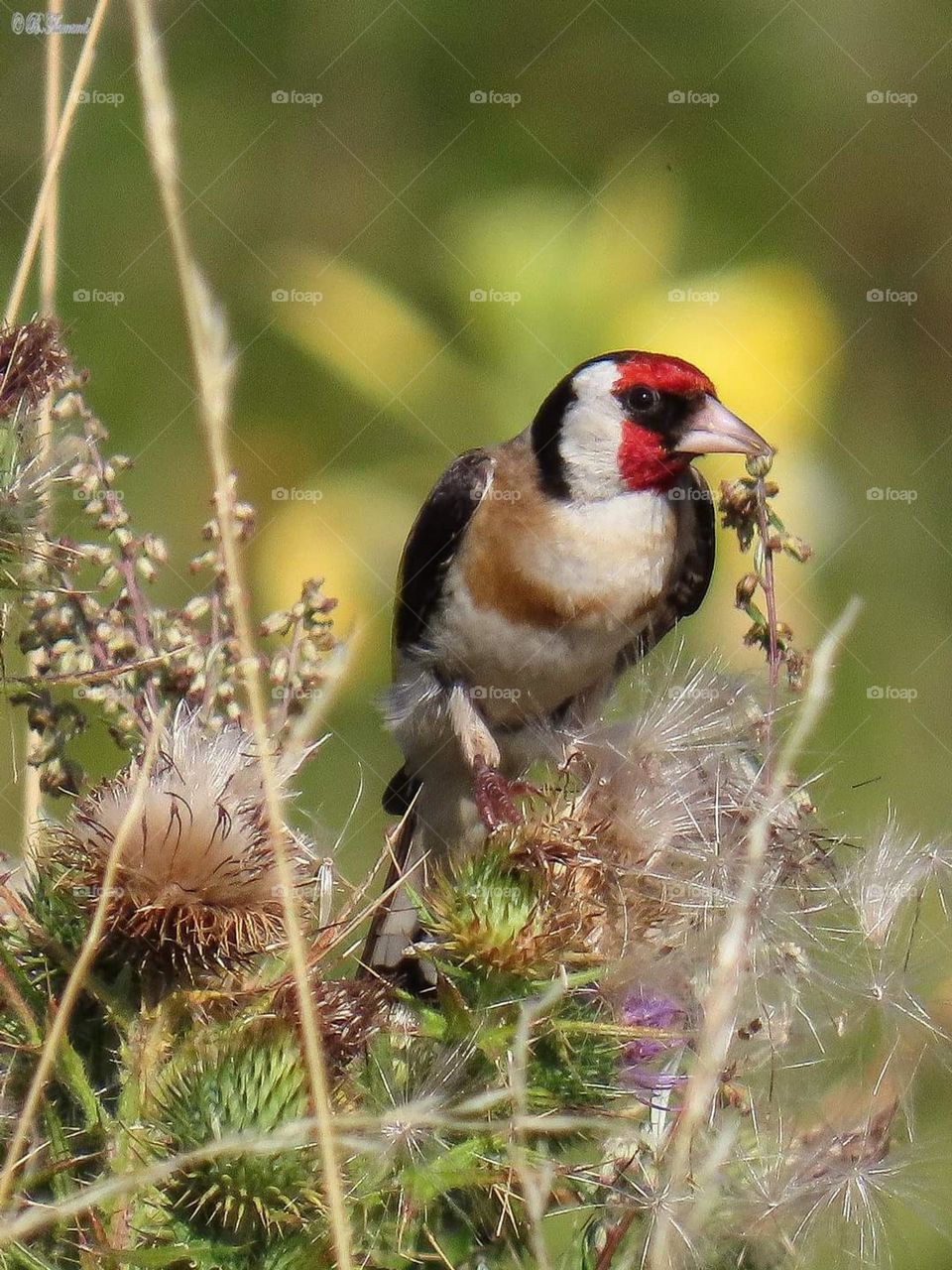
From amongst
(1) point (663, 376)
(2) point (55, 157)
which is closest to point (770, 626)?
(2) point (55, 157)

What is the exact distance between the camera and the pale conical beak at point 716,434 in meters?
2.82

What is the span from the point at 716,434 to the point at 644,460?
19 cm

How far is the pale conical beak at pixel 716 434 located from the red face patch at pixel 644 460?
0.17ft

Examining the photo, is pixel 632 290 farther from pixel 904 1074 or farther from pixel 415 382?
pixel 904 1074

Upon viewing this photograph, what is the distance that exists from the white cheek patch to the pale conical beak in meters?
0.14

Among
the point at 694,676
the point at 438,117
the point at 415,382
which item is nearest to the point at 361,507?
the point at 415,382

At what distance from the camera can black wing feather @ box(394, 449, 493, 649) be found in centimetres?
319

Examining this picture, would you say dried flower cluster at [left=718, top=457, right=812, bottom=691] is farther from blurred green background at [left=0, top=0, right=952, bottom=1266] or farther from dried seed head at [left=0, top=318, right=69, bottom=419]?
blurred green background at [left=0, top=0, right=952, bottom=1266]

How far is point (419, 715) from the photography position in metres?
3.27

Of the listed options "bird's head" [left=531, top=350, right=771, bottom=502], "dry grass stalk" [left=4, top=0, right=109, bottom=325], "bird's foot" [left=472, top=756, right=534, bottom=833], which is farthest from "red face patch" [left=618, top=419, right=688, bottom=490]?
"dry grass stalk" [left=4, top=0, right=109, bottom=325]

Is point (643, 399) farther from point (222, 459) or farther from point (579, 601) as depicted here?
point (222, 459)

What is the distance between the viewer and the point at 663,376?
3.01 metres

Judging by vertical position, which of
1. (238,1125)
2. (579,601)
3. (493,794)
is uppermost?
(579,601)

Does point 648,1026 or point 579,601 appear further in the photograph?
point 579,601
